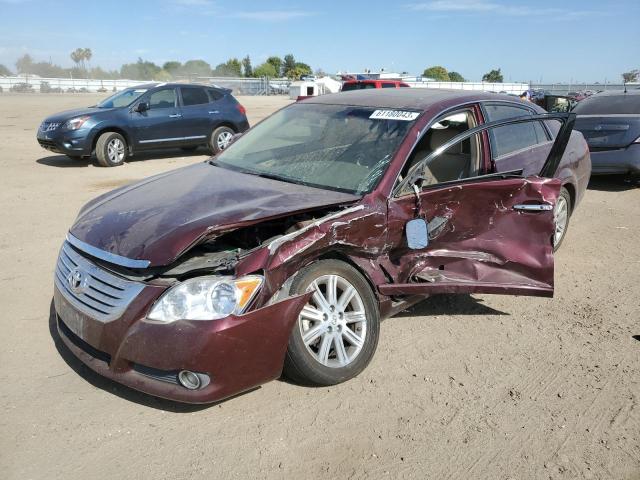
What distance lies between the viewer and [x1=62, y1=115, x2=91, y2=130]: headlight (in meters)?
10.7

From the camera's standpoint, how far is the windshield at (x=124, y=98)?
1149 centimetres

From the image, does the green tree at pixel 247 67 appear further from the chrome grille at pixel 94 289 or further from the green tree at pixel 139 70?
the chrome grille at pixel 94 289

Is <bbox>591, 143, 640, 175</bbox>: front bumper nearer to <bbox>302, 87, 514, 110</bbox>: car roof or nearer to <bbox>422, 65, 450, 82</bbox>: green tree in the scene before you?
<bbox>302, 87, 514, 110</bbox>: car roof

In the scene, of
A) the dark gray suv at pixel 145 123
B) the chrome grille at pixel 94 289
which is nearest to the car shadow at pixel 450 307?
the chrome grille at pixel 94 289

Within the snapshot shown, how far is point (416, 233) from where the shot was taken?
370cm

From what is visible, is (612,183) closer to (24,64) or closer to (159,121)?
(159,121)

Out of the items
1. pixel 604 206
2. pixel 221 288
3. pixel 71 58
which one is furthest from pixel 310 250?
pixel 71 58

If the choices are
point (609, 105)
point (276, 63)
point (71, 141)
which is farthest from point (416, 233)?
point (276, 63)

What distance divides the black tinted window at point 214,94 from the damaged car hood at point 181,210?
9.00 m

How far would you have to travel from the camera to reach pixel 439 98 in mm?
4383

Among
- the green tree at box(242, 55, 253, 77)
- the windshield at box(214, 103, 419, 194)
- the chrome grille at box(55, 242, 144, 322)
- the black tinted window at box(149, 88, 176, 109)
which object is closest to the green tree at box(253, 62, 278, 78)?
the green tree at box(242, 55, 253, 77)

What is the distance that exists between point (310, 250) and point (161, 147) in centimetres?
948

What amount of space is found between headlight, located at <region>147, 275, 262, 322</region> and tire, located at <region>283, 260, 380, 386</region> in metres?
0.33

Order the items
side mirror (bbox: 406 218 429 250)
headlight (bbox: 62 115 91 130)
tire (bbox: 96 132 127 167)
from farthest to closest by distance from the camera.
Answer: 1. tire (bbox: 96 132 127 167)
2. headlight (bbox: 62 115 91 130)
3. side mirror (bbox: 406 218 429 250)
